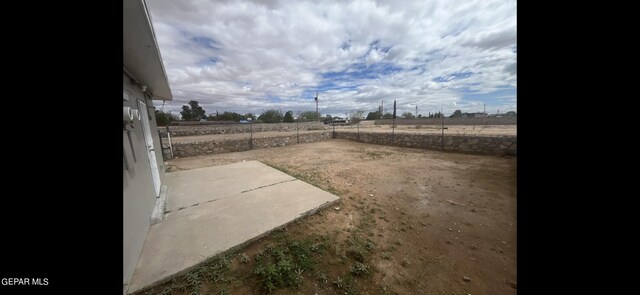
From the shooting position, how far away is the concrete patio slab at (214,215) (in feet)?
7.58

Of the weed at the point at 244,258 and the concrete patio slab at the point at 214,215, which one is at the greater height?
the concrete patio slab at the point at 214,215

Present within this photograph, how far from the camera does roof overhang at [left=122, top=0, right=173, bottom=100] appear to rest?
5.22 feet

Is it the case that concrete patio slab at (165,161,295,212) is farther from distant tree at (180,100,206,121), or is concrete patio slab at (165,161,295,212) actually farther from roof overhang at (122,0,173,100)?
distant tree at (180,100,206,121)

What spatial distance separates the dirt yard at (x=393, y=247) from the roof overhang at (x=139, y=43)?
97.5 inches

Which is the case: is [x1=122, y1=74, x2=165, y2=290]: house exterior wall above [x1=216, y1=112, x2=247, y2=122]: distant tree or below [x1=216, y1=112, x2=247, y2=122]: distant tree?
below

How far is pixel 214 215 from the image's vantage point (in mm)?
3273

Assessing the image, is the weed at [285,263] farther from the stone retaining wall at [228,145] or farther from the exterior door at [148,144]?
the stone retaining wall at [228,145]

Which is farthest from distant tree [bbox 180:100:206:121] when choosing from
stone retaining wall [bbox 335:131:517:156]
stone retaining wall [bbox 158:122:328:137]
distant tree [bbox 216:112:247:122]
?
stone retaining wall [bbox 335:131:517:156]

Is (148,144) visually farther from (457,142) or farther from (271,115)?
(271,115)

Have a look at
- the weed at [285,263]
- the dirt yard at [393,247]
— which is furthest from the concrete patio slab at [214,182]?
the weed at [285,263]

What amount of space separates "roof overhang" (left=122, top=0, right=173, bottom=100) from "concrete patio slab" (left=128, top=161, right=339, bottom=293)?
7.56 ft

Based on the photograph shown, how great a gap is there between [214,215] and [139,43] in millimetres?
2475
